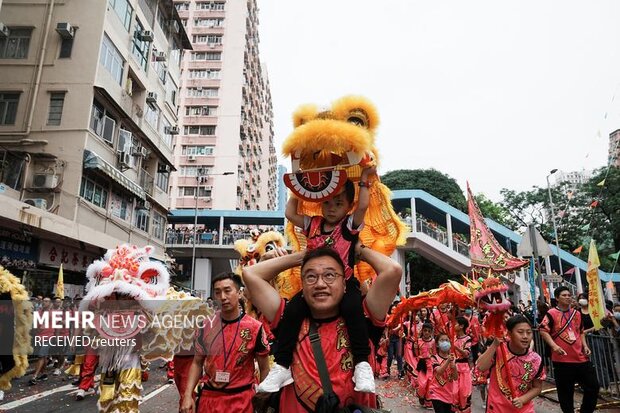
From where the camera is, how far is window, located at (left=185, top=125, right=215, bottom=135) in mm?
42500

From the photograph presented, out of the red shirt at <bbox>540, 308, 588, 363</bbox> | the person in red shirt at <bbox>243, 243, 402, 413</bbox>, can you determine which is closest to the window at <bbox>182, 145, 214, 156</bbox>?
the red shirt at <bbox>540, 308, 588, 363</bbox>

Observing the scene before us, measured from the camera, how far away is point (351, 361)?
7.58 feet

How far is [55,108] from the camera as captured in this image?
51.4 feet

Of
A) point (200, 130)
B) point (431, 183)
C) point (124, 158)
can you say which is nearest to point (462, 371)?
point (124, 158)

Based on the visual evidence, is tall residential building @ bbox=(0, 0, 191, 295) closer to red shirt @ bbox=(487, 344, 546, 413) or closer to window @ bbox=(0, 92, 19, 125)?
window @ bbox=(0, 92, 19, 125)

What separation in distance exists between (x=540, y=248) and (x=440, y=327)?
116 inches

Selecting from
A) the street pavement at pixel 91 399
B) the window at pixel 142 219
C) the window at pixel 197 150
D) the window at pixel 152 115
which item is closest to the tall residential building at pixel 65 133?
the window at pixel 142 219

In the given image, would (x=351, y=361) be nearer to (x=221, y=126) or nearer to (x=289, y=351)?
(x=289, y=351)

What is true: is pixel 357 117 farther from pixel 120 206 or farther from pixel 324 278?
pixel 120 206

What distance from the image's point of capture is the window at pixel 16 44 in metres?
15.7

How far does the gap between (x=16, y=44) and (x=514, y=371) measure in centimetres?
1831

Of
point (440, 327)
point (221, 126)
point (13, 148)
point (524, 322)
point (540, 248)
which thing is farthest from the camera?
point (221, 126)

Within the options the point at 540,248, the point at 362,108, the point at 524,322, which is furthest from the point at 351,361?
the point at 540,248

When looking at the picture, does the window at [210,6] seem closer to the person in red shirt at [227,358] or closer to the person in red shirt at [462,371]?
the person in red shirt at [462,371]
